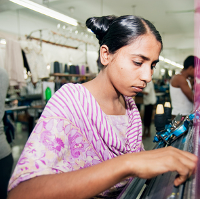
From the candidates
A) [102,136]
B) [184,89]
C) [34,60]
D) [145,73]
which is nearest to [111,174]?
[102,136]

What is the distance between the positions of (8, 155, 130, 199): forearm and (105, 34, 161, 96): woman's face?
0.38 m

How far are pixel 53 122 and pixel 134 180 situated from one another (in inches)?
13.5

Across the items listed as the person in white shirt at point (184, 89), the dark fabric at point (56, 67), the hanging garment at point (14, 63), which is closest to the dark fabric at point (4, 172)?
the person in white shirt at point (184, 89)

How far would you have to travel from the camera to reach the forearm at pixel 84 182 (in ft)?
1.41

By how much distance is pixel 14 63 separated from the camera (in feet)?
12.0

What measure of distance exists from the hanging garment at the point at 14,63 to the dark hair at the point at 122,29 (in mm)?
3332

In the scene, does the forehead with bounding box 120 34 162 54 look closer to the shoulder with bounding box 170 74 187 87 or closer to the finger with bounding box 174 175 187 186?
the finger with bounding box 174 175 187 186

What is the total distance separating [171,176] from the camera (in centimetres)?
53

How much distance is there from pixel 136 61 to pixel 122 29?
0.16 metres

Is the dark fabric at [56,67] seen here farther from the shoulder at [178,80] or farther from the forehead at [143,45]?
the forehead at [143,45]

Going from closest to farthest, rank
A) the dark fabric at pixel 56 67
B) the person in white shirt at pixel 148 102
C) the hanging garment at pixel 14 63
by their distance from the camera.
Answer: the hanging garment at pixel 14 63 < the person in white shirt at pixel 148 102 < the dark fabric at pixel 56 67

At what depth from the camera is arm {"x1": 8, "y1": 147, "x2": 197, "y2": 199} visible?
0.43 metres

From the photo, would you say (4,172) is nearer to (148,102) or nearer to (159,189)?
(159,189)

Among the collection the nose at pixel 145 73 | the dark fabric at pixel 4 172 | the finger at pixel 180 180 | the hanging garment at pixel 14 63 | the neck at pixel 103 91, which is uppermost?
the hanging garment at pixel 14 63
